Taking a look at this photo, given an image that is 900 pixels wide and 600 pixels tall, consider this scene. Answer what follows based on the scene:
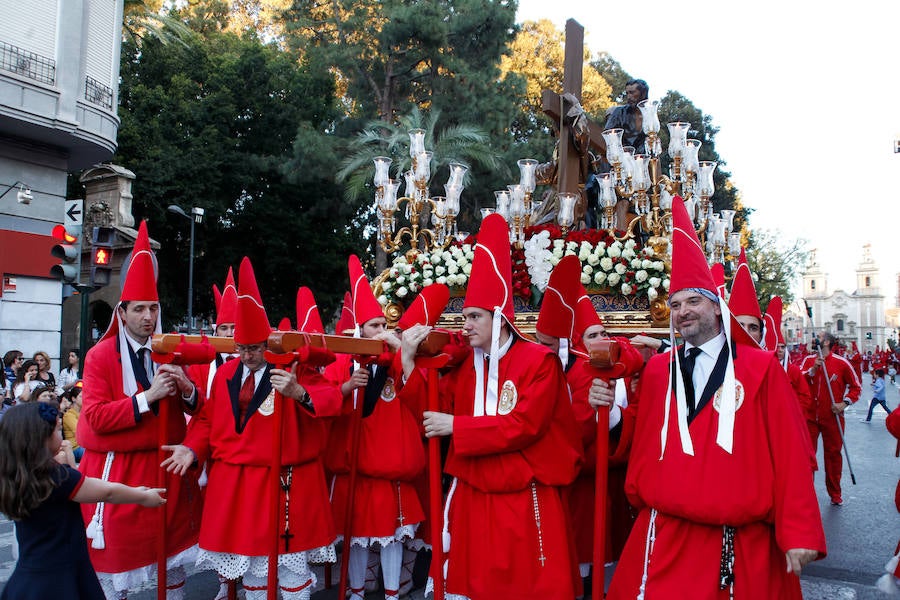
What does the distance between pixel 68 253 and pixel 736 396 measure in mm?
9124

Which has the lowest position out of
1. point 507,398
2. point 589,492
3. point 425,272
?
point 589,492

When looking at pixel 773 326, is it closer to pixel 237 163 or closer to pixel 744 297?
pixel 744 297

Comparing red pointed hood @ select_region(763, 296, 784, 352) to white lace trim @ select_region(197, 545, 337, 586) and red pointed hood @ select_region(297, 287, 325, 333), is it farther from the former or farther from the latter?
white lace trim @ select_region(197, 545, 337, 586)

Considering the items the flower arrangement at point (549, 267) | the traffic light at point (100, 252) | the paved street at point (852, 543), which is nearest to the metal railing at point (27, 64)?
the traffic light at point (100, 252)

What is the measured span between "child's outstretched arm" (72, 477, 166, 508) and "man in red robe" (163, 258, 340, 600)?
2.63 ft

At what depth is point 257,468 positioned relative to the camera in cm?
461

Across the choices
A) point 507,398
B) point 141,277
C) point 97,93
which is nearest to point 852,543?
point 507,398

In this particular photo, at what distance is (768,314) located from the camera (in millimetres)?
7703

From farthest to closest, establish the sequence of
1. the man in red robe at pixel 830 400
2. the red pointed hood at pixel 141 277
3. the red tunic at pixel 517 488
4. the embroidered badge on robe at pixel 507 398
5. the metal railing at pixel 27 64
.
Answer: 1. the metal railing at pixel 27 64
2. the man in red robe at pixel 830 400
3. the red pointed hood at pixel 141 277
4. the embroidered badge on robe at pixel 507 398
5. the red tunic at pixel 517 488

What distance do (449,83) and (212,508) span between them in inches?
887

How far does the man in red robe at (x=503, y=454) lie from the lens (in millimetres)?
3887

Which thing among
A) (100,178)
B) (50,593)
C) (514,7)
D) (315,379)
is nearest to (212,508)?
(315,379)

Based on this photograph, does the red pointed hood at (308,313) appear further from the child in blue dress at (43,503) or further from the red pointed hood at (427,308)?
the child in blue dress at (43,503)

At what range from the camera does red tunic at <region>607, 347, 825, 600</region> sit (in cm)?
307
